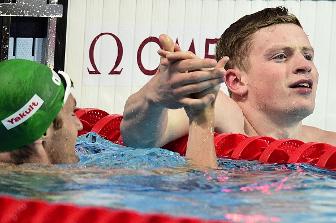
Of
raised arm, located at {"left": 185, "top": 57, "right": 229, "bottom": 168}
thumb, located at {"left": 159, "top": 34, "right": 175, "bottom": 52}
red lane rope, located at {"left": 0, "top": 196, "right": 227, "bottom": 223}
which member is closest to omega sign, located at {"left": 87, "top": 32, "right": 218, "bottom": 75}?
raised arm, located at {"left": 185, "top": 57, "right": 229, "bottom": 168}

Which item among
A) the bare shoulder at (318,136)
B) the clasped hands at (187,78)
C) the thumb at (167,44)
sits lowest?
Answer: the bare shoulder at (318,136)

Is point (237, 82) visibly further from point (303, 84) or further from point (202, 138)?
point (202, 138)

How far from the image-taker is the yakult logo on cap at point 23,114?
245 centimetres

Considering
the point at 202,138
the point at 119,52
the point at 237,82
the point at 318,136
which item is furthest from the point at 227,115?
the point at 119,52

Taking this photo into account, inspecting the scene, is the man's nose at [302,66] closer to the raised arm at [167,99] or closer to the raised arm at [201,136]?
the raised arm at [167,99]

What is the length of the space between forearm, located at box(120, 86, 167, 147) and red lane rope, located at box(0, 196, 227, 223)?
1.00 m

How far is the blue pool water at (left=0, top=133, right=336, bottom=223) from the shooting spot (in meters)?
1.78

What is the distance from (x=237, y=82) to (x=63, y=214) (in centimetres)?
214

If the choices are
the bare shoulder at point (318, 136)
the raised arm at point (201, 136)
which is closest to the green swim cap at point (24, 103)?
the raised arm at point (201, 136)

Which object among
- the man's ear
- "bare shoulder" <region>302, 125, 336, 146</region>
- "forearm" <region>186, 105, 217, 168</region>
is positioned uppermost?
the man's ear

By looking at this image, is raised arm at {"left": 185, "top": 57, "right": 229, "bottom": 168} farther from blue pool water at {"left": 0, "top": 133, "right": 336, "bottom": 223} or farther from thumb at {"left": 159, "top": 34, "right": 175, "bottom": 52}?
thumb at {"left": 159, "top": 34, "right": 175, "bottom": 52}

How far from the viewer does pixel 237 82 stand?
3.73 meters

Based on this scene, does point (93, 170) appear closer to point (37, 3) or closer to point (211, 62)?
point (211, 62)

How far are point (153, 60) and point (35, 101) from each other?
4.56 m
